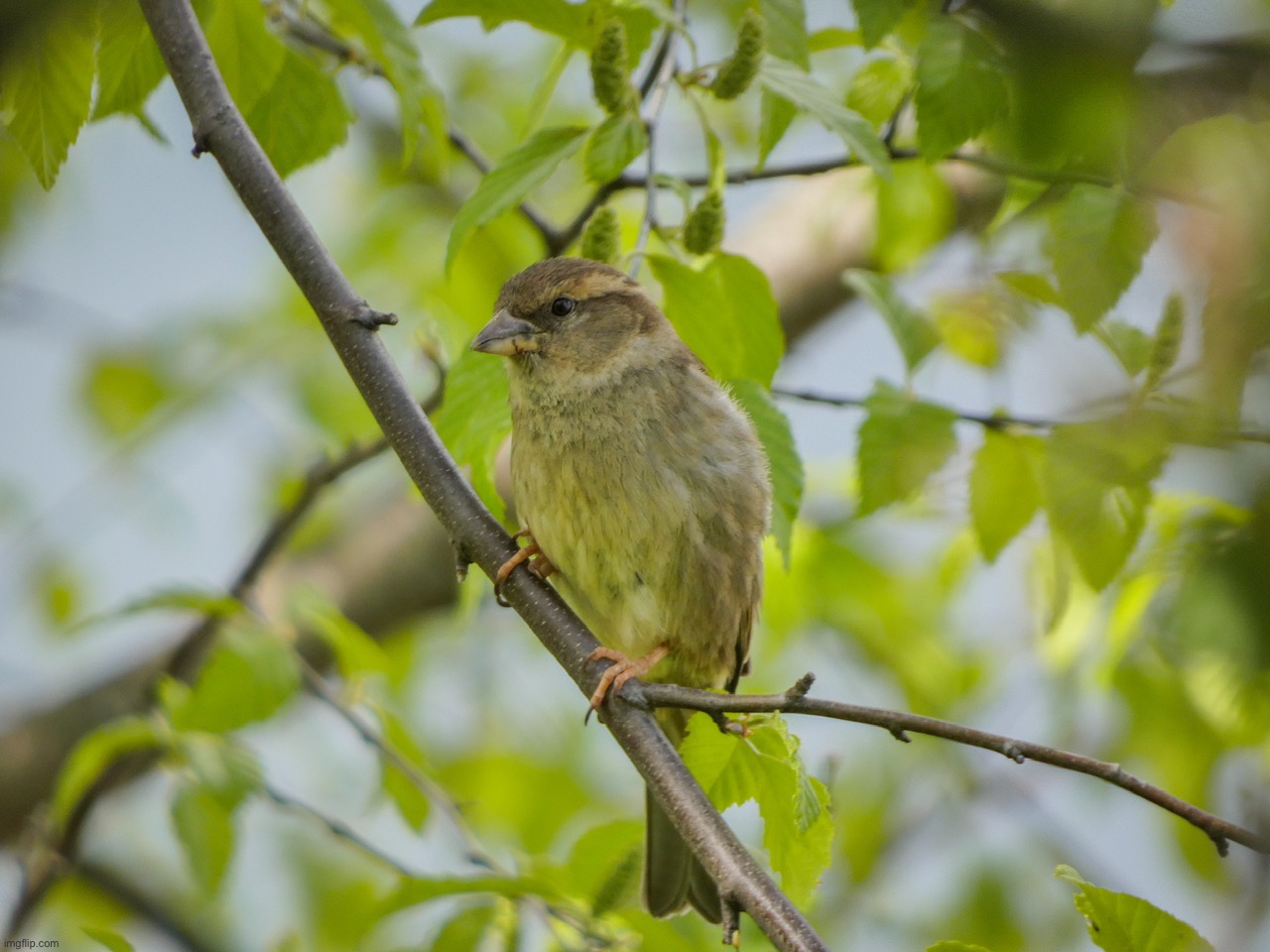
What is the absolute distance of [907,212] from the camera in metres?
4.09

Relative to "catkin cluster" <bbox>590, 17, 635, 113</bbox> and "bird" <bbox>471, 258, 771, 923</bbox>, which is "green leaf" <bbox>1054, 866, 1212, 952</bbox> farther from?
"catkin cluster" <bbox>590, 17, 635, 113</bbox>

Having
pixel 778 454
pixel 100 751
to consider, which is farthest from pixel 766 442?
pixel 100 751

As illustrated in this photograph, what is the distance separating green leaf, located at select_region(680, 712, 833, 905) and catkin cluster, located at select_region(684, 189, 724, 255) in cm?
107

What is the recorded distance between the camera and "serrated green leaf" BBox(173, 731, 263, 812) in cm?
347

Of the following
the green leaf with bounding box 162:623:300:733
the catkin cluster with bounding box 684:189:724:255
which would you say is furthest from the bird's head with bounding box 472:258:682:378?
the green leaf with bounding box 162:623:300:733

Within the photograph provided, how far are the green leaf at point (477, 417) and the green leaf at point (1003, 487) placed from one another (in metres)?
1.16

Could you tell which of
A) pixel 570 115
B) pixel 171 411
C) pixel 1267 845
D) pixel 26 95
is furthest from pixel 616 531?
pixel 171 411

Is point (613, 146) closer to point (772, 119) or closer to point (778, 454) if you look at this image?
point (772, 119)

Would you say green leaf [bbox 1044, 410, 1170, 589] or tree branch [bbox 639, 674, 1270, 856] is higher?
green leaf [bbox 1044, 410, 1170, 589]

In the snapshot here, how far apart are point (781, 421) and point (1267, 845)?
1754 millimetres

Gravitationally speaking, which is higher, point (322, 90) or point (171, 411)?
point (171, 411)

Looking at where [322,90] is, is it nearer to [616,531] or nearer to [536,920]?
[616,531]

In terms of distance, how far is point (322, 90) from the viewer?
9.37ft

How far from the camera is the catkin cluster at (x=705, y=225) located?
2.89 meters
